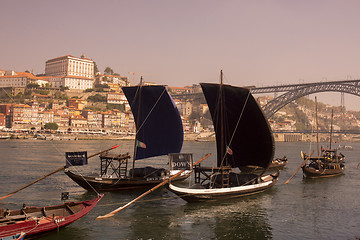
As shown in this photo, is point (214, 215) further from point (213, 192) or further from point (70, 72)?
point (70, 72)

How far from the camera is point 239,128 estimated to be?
2492 centimetres

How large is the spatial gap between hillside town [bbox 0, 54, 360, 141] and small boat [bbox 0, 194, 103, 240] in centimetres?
8630

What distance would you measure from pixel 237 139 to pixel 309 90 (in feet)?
253

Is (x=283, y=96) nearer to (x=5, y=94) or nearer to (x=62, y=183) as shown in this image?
(x=62, y=183)

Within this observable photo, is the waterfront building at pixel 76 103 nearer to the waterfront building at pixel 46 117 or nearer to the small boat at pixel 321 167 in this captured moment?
the waterfront building at pixel 46 117

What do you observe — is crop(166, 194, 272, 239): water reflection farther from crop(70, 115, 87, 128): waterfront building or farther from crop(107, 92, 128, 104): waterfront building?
crop(107, 92, 128, 104): waterfront building

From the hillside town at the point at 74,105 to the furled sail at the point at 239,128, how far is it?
78.4m

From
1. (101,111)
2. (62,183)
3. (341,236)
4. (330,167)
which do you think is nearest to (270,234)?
(341,236)

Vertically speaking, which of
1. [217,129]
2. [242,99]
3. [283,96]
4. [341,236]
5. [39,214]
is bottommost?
[341,236]

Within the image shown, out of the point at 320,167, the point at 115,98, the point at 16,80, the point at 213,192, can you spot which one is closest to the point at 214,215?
the point at 213,192

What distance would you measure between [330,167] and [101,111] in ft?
365

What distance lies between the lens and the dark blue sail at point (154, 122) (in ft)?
88.9

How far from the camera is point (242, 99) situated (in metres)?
23.9

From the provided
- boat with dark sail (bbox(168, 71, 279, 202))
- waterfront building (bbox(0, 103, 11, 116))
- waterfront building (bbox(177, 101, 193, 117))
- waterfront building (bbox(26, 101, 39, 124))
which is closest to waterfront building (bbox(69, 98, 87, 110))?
waterfront building (bbox(26, 101, 39, 124))
